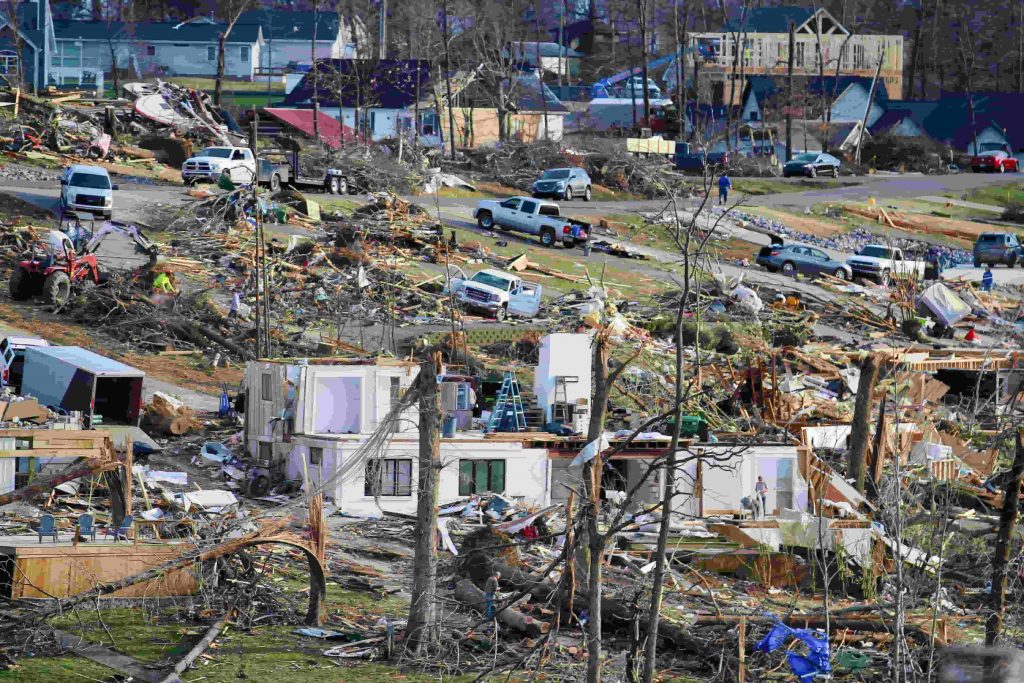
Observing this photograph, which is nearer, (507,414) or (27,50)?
(507,414)

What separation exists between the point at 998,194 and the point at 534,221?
92.0 ft

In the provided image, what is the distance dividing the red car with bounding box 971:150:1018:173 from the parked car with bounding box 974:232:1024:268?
21.4 metres

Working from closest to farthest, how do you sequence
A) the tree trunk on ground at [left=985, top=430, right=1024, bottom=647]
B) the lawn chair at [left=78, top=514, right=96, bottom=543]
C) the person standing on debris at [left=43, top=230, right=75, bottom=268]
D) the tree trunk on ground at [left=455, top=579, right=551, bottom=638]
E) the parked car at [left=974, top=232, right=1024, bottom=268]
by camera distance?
the tree trunk on ground at [left=985, top=430, right=1024, bottom=647] → the tree trunk on ground at [left=455, top=579, right=551, bottom=638] → the lawn chair at [left=78, top=514, right=96, bottom=543] → the person standing on debris at [left=43, top=230, right=75, bottom=268] → the parked car at [left=974, top=232, right=1024, bottom=268]

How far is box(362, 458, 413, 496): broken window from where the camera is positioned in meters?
30.6

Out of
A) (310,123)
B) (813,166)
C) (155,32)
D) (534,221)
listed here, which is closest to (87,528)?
(534,221)

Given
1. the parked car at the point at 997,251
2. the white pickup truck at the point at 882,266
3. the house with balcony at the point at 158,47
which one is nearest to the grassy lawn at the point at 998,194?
the parked car at the point at 997,251

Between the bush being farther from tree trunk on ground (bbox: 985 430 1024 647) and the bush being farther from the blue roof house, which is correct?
tree trunk on ground (bbox: 985 430 1024 647)

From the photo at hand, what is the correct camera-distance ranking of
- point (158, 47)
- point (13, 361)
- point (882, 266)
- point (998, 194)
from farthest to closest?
point (158, 47), point (998, 194), point (882, 266), point (13, 361)

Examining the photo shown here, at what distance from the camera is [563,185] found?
203 ft

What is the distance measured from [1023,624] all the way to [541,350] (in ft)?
45.1

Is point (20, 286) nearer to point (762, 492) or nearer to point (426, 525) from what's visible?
point (762, 492)

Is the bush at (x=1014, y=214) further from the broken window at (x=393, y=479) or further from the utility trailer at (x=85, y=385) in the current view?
the utility trailer at (x=85, y=385)

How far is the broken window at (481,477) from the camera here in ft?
104

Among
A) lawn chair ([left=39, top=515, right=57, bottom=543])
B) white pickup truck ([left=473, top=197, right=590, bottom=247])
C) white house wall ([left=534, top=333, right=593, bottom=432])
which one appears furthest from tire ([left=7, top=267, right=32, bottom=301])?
lawn chair ([left=39, top=515, right=57, bottom=543])
